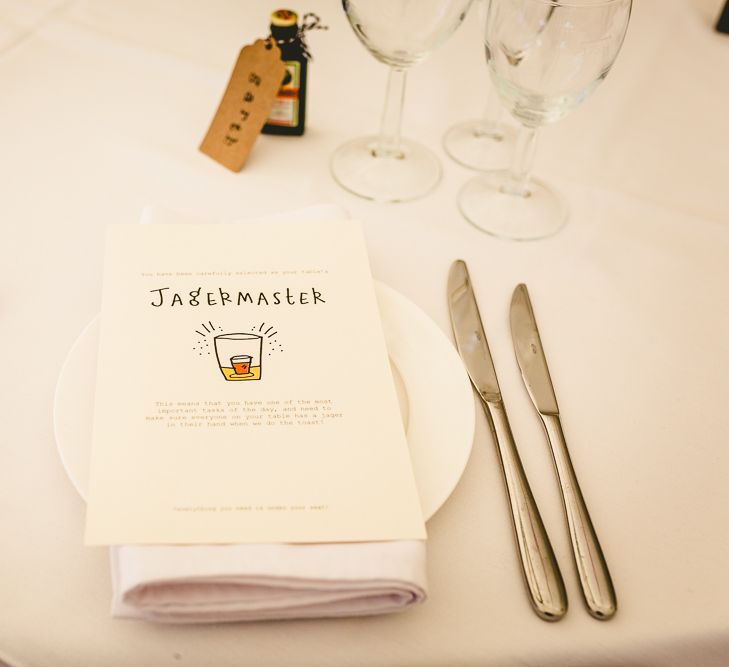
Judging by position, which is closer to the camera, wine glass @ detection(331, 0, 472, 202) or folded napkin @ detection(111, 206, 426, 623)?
folded napkin @ detection(111, 206, 426, 623)

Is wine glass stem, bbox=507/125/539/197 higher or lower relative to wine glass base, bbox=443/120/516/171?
lower

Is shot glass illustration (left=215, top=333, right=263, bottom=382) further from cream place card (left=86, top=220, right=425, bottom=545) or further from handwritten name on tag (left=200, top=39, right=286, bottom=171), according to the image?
handwritten name on tag (left=200, top=39, right=286, bottom=171)

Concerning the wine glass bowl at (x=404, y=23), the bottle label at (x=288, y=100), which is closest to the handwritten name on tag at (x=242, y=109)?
the bottle label at (x=288, y=100)

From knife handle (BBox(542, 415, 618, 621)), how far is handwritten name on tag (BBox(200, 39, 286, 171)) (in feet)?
1.69

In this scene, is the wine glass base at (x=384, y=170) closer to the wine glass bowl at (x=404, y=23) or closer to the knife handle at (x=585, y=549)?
the wine glass bowl at (x=404, y=23)

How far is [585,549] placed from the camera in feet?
1.66

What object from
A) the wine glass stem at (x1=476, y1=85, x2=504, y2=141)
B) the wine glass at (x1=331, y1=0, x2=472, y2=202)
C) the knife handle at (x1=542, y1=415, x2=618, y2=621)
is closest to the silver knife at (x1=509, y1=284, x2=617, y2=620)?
the knife handle at (x1=542, y1=415, x2=618, y2=621)

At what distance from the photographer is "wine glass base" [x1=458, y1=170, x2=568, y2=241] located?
82cm

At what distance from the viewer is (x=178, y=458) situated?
1.60 feet

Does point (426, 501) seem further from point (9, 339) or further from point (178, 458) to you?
point (9, 339)

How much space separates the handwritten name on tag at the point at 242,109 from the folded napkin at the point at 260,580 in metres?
0.53

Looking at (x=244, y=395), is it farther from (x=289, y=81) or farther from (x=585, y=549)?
(x=289, y=81)

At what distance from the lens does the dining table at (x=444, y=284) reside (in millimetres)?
471

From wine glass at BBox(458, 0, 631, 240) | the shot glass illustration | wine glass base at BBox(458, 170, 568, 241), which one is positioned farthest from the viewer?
wine glass base at BBox(458, 170, 568, 241)
